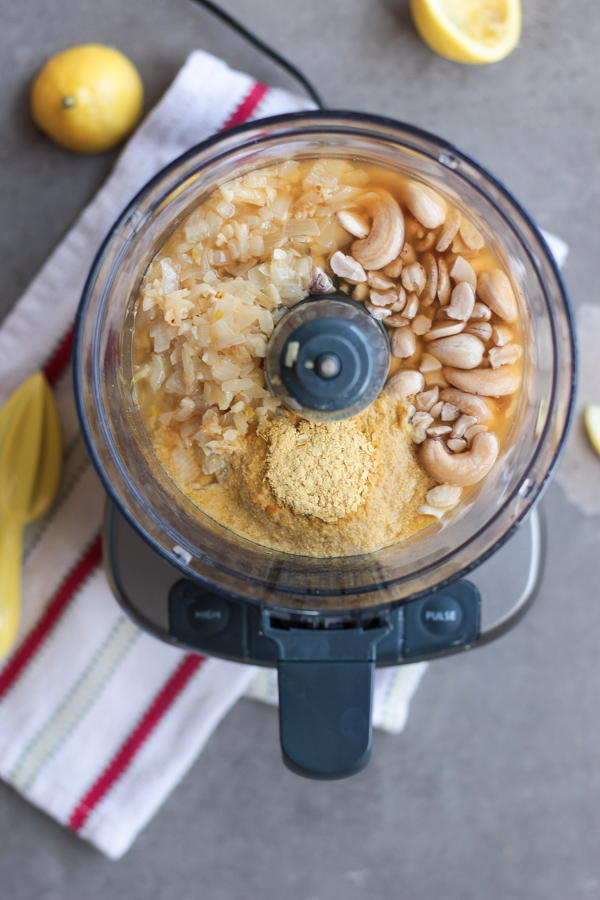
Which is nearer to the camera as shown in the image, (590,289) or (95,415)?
(95,415)

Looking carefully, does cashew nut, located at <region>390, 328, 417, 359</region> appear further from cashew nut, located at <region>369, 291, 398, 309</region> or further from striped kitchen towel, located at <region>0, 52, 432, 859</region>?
striped kitchen towel, located at <region>0, 52, 432, 859</region>

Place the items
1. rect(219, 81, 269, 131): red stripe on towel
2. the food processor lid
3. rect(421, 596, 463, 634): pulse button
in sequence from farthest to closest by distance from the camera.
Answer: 1. rect(219, 81, 269, 131): red stripe on towel
2. rect(421, 596, 463, 634): pulse button
3. the food processor lid

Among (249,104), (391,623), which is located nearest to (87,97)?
(249,104)

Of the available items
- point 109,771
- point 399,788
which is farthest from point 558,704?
point 109,771

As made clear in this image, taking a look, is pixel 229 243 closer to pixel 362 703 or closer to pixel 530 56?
pixel 362 703

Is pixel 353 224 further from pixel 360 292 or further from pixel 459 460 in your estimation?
pixel 459 460

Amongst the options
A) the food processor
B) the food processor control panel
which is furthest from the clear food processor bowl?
the food processor control panel

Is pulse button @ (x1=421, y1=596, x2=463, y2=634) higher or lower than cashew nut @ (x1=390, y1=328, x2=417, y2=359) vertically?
lower
